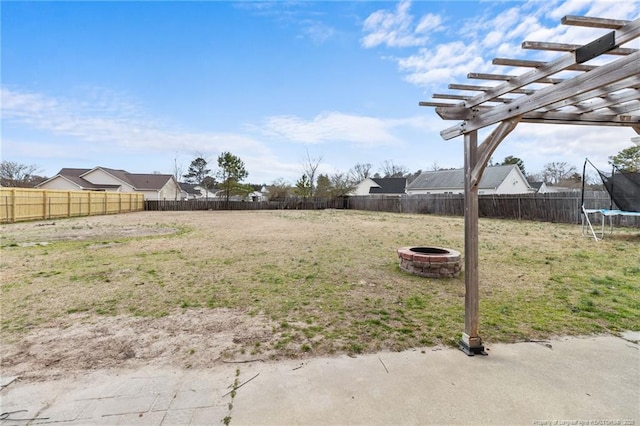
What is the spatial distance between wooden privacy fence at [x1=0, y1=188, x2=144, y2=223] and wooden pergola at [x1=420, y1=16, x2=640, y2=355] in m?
17.6

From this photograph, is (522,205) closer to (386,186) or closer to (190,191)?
(386,186)

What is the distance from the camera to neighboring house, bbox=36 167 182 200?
27.5 m

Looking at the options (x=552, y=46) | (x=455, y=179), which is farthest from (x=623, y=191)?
(x=455, y=179)

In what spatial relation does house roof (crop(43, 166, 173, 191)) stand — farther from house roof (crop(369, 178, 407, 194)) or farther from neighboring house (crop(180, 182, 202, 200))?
house roof (crop(369, 178, 407, 194))

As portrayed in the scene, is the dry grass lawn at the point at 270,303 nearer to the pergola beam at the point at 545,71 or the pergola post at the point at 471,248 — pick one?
the pergola post at the point at 471,248

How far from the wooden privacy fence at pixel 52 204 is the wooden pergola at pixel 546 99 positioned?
17.6m

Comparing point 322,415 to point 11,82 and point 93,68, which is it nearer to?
point 93,68

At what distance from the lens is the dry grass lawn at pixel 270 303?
245 cm

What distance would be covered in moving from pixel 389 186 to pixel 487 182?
13.0 meters

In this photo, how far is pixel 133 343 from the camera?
252 centimetres

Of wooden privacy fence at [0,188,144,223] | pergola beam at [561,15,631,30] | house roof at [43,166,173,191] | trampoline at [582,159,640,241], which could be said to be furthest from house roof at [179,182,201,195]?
pergola beam at [561,15,631,30]

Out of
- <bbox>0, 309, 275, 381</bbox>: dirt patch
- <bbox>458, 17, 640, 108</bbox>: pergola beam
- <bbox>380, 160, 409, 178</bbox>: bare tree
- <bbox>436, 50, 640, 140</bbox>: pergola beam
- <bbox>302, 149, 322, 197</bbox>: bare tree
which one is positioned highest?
<bbox>380, 160, 409, 178</bbox>: bare tree

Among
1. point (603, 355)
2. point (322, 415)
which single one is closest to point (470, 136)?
point (603, 355)

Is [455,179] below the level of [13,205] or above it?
above
